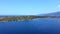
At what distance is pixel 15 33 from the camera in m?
8.59

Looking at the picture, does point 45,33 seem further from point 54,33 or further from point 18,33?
point 18,33

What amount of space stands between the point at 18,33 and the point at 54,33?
2.55 meters

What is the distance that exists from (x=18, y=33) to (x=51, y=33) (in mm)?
2343

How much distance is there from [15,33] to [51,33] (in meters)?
2.56

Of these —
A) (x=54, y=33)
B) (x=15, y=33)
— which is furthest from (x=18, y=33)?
(x=54, y=33)

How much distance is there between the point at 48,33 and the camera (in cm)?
860

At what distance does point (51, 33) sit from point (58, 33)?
0.49m

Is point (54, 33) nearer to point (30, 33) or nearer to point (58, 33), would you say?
point (58, 33)

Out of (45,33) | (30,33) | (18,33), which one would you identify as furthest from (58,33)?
(18,33)

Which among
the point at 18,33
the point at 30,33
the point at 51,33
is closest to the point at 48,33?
the point at 51,33

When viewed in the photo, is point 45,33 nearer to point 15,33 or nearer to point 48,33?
point 48,33

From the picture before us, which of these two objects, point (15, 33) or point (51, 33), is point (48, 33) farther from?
point (15, 33)

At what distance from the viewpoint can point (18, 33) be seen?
28.2ft

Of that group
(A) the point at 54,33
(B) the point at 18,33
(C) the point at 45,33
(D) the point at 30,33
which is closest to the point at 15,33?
(B) the point at 18,33
